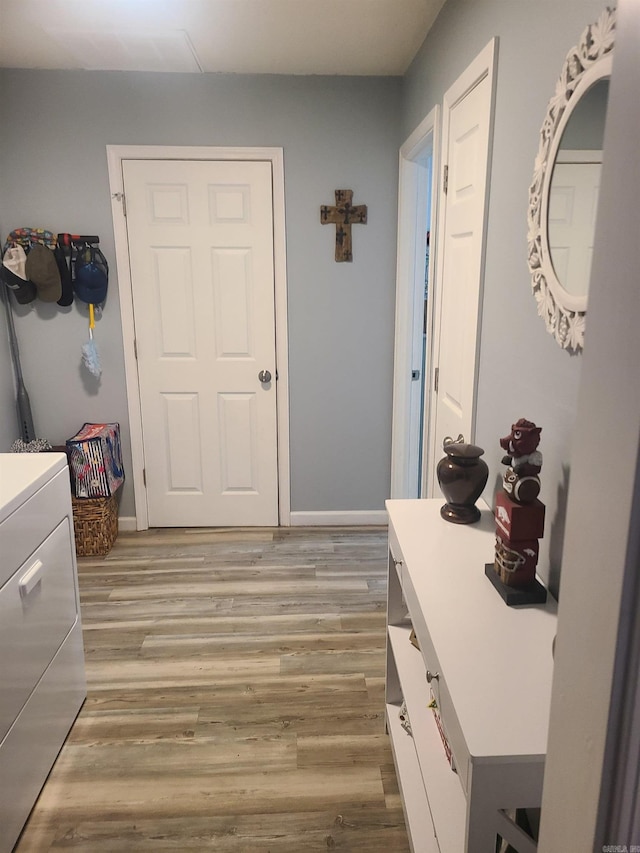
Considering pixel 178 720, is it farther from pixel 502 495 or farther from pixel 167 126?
pixel 167 126

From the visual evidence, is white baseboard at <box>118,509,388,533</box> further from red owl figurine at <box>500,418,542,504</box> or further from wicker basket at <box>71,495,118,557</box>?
red owl figurine at <box>500,418,542,504</box>

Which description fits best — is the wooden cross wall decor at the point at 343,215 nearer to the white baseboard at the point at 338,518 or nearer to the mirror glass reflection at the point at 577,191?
the white baseboard at the point at 338,518

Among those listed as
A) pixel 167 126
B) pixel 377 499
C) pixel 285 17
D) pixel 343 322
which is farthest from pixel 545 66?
pixel 377 499

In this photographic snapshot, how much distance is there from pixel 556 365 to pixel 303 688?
1.48 meters

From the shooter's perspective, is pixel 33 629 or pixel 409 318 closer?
A: pixel 33 629

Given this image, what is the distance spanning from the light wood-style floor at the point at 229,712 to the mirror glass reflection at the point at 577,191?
1.50m

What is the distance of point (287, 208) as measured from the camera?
3.10 m

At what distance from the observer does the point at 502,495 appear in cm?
131

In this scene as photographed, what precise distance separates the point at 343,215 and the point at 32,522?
7.25ft

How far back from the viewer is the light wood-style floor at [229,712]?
5.28 ft

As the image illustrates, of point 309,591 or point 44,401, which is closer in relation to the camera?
point 309,591

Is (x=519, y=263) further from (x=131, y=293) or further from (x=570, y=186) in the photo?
(x=131, y=293)

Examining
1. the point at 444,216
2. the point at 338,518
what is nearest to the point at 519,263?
the point at 444,216

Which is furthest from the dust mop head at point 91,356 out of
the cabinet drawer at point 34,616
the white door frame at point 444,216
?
the white door frame at point 444,216
